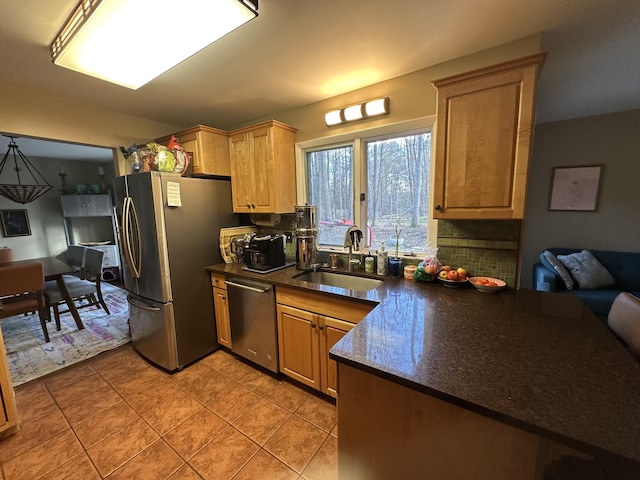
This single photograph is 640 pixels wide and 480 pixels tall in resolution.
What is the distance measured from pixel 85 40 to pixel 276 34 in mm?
978

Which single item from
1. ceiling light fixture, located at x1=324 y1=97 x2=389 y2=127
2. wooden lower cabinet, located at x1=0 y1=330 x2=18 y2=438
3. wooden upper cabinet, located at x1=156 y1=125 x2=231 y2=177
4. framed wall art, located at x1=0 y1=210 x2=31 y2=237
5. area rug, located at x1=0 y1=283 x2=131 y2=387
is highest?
ceiling light fixture, located at x1=324 y1=97 x2=389 y2=127

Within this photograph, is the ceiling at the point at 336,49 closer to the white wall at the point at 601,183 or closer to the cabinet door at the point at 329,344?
the white wall at the point at 601,183

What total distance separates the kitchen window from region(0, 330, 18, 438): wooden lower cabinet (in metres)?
2.39

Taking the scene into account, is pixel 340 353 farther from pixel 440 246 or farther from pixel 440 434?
pixel 440 246

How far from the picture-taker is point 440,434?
A: 837 millimetres

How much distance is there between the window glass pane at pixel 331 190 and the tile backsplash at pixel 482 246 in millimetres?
870

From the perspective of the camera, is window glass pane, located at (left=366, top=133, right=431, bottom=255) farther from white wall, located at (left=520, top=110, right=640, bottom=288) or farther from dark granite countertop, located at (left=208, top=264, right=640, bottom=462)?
white wall, located at (left=520, top=110, right=640, bottom=288)

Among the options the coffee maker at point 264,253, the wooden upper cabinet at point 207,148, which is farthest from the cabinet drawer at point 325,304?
the wooden upper cabinet at point 207,148

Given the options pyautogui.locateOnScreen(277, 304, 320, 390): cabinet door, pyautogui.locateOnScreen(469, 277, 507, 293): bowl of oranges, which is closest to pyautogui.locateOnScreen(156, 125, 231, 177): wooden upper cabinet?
pyautogui.locateOnScreen(277, 304, 320, 390): cabinet door

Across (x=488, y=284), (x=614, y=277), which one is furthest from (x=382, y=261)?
(x=614, y=277)

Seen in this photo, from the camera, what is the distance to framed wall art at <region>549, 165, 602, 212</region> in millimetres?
3154

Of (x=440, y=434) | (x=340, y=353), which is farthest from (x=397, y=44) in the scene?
(x=440, y=434)

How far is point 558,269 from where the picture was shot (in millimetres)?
2885

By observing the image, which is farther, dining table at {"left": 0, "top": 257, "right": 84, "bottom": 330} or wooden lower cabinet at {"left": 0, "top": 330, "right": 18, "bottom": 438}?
dining table at {"left": 0, "top": 257, "right": 84, "bottom": 330}
